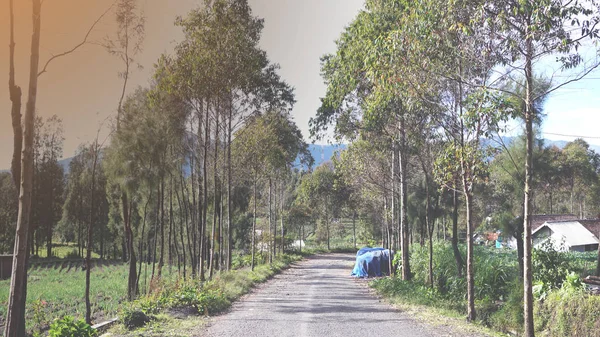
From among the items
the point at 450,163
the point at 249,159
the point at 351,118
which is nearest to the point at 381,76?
the point at 450,163

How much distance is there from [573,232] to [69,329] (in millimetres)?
46977

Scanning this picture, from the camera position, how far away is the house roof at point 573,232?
4400 centimetres

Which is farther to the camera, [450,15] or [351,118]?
[351,118]

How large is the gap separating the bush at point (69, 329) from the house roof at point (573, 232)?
4454cm

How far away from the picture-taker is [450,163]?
496 inches

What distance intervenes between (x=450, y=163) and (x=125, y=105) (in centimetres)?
1364

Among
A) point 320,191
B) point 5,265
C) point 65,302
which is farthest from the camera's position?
point 320,191

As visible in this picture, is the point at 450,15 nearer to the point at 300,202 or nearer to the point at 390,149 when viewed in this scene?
the point at 390,149

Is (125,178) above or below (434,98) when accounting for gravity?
below

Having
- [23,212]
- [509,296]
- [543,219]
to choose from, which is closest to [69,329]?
[23,212]

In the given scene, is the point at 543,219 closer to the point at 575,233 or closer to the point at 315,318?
the point at 575,233

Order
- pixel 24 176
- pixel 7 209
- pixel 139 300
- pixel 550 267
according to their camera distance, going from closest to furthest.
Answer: pixel 24 176, pixel 139 300, pixel 550 267, pixel 7 209

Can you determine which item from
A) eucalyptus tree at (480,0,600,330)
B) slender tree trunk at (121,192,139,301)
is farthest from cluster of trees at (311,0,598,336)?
slender tree trunk at (121,192,139,301)

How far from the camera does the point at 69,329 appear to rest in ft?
28.3
